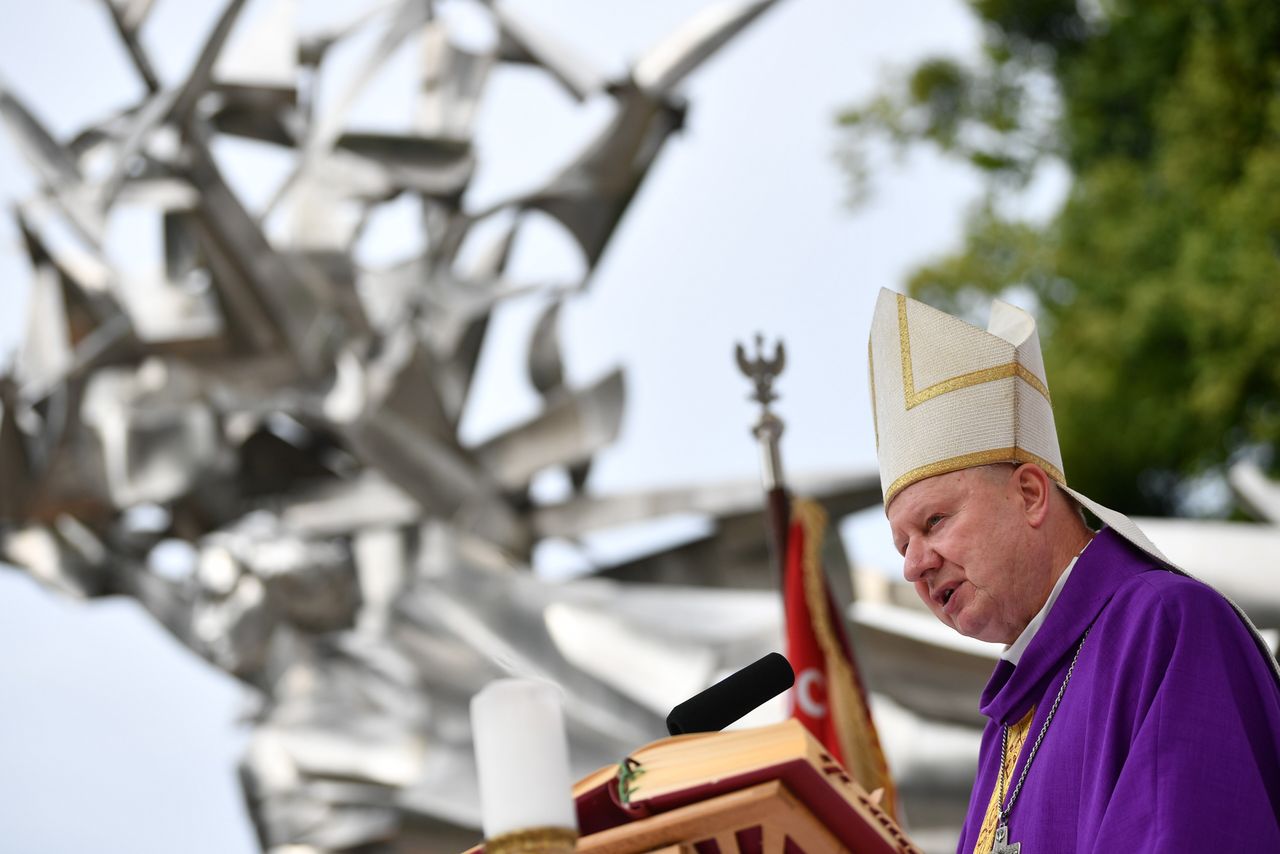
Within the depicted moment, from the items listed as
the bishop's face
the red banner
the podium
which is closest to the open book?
the podium

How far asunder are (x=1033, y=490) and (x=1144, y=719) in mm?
383

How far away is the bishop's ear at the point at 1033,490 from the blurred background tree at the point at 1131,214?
818 cm

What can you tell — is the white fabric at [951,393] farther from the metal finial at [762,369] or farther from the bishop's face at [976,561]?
the metal finial at [762,369]

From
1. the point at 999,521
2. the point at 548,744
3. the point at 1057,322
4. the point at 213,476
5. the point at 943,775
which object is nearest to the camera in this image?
the point at 548,744

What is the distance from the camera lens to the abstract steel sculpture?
7.78 metres

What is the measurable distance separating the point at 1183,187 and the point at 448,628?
586 cm

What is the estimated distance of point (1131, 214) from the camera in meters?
11.4

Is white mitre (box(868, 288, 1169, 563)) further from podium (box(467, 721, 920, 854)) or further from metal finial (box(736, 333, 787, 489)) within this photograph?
metal finial (box(736, 333, 787, 489))

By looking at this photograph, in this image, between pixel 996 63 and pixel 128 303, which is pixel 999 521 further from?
pixel 996 63

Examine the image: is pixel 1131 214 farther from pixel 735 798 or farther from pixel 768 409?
pixel 735 798

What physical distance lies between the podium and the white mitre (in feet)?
1.59

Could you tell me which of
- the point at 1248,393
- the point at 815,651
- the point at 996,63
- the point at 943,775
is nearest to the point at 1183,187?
the point at 1248,393

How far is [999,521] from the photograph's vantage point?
1.96 meters

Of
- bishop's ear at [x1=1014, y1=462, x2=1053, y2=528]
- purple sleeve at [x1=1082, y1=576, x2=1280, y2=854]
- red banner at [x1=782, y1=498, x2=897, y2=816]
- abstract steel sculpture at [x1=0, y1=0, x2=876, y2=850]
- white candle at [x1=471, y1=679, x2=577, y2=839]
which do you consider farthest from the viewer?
abstract steel sculpture at [x1=0, y1=0, x2=876, y2=850]
